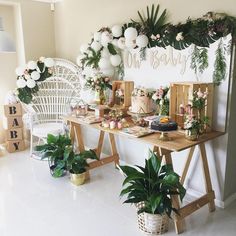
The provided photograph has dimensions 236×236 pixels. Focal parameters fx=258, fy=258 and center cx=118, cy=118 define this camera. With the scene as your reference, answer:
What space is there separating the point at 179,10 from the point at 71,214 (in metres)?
2.33

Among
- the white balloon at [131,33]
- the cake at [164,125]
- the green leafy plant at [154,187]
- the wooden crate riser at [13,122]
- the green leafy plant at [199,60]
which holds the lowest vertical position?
the green leafy plant at [154,187]

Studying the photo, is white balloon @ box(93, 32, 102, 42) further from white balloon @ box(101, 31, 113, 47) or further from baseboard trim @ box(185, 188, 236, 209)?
baseboard trim @ box(185, 188, 236, 209)

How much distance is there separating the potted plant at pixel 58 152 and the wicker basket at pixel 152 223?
1.29 meters

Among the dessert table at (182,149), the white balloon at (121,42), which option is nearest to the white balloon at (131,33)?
the white balloon at (121,42)

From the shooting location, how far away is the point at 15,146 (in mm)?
4293

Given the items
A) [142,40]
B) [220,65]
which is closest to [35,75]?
[142,40]

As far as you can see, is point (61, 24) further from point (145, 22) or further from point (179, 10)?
point (179, 10)

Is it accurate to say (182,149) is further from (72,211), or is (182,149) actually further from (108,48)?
(108,48)

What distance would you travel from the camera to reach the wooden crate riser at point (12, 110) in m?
4.11

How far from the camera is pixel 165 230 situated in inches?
88.7

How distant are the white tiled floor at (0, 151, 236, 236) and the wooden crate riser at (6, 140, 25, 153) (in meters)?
0.88

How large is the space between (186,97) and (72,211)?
162 cm

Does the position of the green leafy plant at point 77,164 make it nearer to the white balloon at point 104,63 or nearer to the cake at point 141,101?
the cake at point 141,101

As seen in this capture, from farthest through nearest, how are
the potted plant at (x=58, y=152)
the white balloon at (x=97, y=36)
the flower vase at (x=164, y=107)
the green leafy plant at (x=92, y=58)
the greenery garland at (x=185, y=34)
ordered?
the green leafy plant at (x=92, y=58), the white balloon at (x=97, y=36), the potted plant at (x=58, y=152), the flower vase at (x=164, y=107), the greenery garland at (x=185, y=34)
